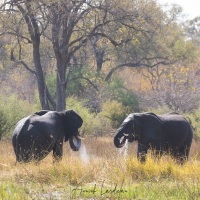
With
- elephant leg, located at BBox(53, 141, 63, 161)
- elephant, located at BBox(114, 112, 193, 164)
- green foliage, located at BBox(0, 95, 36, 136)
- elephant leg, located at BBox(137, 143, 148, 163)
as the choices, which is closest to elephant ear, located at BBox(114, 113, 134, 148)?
elephant, located at BBox(114, 112, 193, 164)

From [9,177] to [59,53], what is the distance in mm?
13301

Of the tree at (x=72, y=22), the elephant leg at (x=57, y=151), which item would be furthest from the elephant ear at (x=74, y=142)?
the tree at (x=72, y=22)

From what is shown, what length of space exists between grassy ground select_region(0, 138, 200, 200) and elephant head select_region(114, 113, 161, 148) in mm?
1396

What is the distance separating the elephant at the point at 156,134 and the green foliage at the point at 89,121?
416 inches

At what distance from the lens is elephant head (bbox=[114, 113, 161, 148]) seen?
11.3 metres

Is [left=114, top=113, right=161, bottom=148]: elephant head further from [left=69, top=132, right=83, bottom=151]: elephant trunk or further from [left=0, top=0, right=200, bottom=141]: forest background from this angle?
[left=0, top=0, right=200, bottom=141]: forest background

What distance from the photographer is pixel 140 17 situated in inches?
799

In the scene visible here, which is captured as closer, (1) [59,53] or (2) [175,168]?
(2) [175,168]

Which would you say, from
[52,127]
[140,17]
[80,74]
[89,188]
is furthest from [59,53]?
[89,188]

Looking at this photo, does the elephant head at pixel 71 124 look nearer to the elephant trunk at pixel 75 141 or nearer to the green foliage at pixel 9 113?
the elephant trunk at pixel 75 141

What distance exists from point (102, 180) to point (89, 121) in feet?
49.0

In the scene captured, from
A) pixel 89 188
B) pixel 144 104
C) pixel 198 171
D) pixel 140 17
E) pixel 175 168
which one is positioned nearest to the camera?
pixel 89 188

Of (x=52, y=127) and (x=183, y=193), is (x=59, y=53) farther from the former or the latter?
(x=183, y=193)

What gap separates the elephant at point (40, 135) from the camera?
35.2 ft
